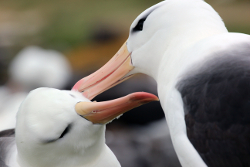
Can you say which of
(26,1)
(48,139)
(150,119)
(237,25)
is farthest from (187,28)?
(26,1)

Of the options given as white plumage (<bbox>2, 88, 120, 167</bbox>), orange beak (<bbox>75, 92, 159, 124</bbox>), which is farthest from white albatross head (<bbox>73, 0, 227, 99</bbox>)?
white plumage (<bbox>2, 88, 120, 167</bbox>)

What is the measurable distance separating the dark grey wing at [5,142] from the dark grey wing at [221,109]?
3.94ft

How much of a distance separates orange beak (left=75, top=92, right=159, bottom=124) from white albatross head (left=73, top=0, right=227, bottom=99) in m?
0.21

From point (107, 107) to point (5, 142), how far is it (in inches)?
35.2

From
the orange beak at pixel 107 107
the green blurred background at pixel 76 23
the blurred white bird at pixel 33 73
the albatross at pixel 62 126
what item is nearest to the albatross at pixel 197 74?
the orange beak at pixel 107 107

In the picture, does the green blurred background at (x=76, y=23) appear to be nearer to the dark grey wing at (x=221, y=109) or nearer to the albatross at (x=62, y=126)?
the albatross at (x=62, y=126)

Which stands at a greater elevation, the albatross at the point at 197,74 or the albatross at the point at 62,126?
the albatross at the point at 197,74

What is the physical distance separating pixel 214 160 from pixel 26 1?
644 cm

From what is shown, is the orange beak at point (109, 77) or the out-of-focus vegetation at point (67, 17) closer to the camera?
the orange beak at point (109, 77)

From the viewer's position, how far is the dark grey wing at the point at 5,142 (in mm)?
2088

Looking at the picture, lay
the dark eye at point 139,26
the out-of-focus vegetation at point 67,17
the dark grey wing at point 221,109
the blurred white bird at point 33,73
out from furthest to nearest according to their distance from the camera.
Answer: the out-of-focus vegetation at point 67,17
the blurred white bird at point 33,73
the dark eye at point 139,26
the dark grey wing at point 221,109

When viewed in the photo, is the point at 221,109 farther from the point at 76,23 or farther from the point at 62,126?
the point at 76,23

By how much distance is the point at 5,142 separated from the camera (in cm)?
226

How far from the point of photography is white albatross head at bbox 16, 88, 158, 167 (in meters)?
1.66
